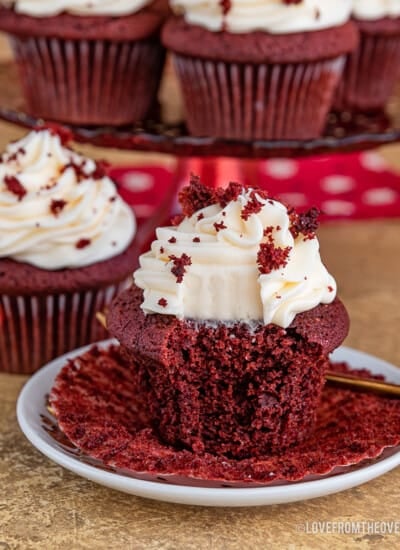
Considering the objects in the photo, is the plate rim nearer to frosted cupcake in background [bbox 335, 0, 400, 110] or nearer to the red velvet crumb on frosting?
the red velvet crumb on frosting

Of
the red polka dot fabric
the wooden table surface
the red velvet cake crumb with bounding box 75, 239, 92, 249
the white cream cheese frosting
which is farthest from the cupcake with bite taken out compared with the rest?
the red polka dot fabric

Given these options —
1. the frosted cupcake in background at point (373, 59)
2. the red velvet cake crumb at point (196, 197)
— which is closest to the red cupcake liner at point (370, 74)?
the frosted cupcake in background at point (373, 59)

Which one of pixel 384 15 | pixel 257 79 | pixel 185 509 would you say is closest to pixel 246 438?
pixel 185 509

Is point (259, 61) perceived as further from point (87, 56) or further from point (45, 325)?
point (45, 325)

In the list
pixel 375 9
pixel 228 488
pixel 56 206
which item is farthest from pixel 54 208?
pixel 375 9

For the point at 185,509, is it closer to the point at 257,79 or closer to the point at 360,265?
the point at 257,79

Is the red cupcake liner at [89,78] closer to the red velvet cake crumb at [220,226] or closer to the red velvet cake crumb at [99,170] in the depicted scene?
the red velvet cake crumb at [99,170]
